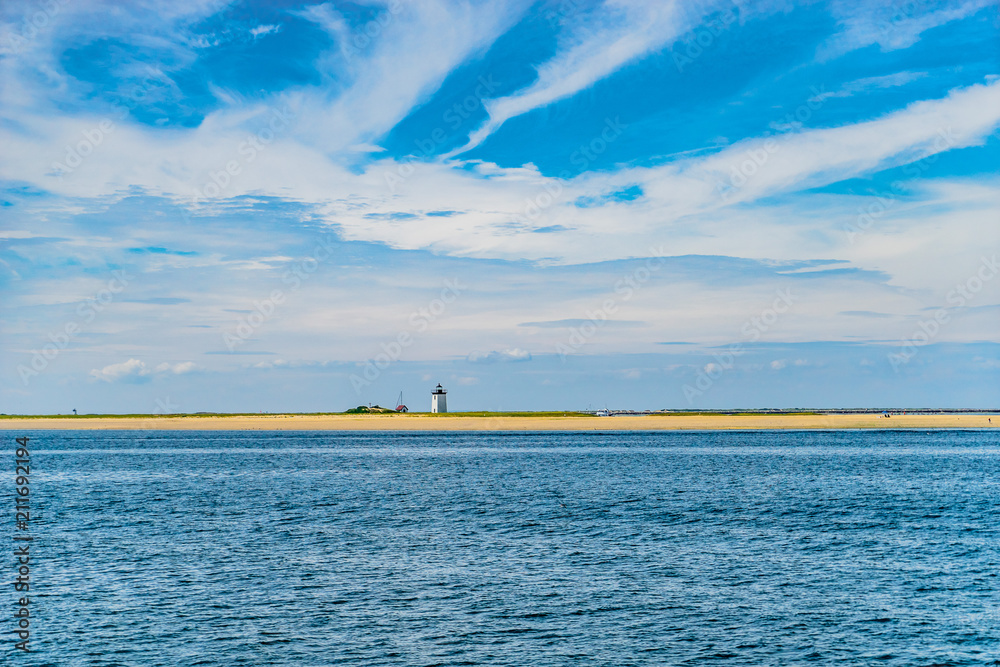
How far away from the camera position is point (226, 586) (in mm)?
26141

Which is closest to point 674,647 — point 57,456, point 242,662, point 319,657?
point 319,657

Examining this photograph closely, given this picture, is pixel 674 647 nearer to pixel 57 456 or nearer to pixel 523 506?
pixel 523 506

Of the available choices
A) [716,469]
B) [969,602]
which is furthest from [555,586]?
[716,469]

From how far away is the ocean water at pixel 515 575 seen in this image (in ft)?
65.6

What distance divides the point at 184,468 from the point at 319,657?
225 ft

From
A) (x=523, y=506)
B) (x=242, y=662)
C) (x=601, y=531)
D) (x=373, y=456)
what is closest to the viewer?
(x=242, y=662)

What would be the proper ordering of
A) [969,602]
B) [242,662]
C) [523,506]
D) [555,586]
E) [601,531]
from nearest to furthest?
1. [242,662]
2. [969,602]
3. [555,586]
4. [601,531]
5. [523,506]

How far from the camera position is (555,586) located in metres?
26.1

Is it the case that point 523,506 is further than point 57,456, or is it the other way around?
point 57,456

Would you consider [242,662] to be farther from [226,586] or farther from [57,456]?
[57,456]

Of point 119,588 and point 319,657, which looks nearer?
point 319,657

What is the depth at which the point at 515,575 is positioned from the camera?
90.9 feet

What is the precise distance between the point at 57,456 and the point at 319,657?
10122 centimetres

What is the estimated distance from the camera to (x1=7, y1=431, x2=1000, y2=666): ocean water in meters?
20.0
